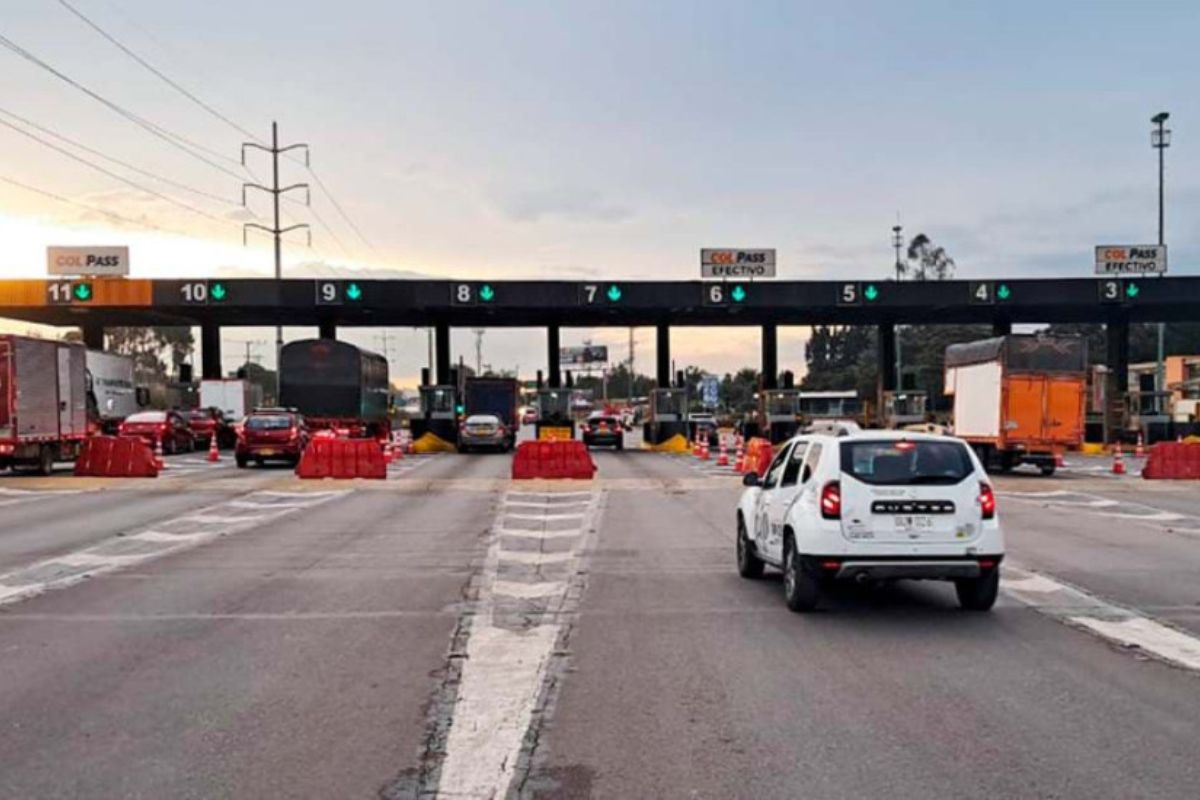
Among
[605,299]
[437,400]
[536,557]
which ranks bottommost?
[536,557]

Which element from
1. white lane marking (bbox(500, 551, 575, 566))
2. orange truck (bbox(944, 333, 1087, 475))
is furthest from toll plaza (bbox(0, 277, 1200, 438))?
white lane marking (bbox(500, 551, 575, 566))

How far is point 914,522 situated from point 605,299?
1570 inches

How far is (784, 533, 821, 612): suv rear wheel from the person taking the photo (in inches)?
422

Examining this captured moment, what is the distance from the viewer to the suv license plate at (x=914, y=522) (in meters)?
10.6

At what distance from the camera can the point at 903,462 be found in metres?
10.8

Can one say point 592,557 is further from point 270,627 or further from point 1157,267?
point 1157,267

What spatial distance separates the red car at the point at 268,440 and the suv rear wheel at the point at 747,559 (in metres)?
25.3

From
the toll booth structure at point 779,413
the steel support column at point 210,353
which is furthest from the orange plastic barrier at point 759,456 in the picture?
the steel support column at point 210,353

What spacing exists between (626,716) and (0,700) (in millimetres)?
3754

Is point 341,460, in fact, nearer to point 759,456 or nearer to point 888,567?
point 759,456

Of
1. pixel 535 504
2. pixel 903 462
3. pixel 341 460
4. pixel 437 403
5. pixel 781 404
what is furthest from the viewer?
pixel 437 403

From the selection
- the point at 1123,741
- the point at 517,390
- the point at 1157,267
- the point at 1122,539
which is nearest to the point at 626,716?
the point at 1123,741

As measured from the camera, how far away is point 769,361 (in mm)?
56094

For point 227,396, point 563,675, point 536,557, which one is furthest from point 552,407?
point 563,675
